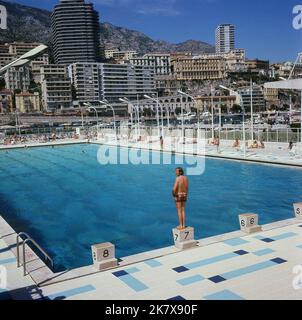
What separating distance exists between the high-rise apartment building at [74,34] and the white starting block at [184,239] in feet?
505

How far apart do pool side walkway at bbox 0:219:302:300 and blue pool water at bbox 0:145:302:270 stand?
2351 mm

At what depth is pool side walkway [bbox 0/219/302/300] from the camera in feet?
20.4

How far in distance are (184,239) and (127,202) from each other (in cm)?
705

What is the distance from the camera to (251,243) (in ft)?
28.2

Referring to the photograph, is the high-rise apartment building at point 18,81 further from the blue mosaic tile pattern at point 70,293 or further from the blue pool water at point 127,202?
the blue mosaic tile pattern at point 70,293

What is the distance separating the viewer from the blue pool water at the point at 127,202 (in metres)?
11.2

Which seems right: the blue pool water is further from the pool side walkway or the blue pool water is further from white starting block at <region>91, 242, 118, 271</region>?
the pool side walkway

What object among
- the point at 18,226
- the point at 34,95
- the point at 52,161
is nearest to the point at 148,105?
the point at 34,95

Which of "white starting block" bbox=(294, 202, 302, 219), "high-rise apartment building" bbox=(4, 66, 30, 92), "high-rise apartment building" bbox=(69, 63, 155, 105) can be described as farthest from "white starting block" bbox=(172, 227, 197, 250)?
"high-rise apartment building" bbox=(4, 66, 30, 92)

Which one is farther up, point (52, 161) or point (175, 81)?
point (175, 81)

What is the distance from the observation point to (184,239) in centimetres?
853

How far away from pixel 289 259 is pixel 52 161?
23.1 metres
